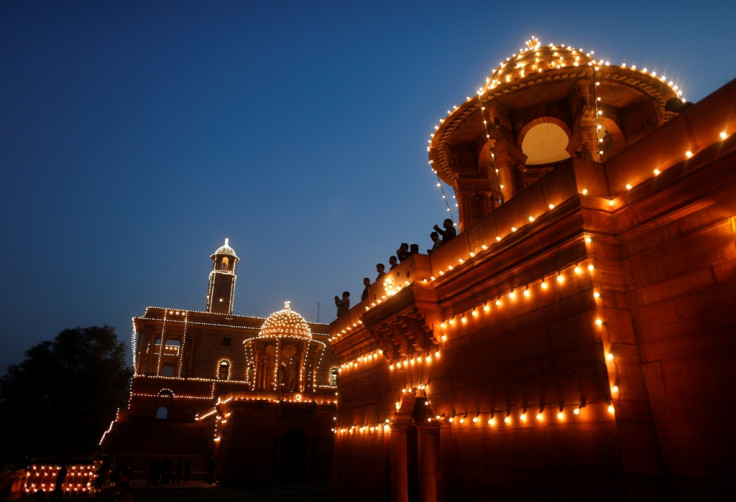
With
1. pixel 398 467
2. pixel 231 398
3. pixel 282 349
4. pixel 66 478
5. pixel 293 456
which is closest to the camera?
pixel 398 467

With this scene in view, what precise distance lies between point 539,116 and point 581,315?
703cm

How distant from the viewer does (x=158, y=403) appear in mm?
46062

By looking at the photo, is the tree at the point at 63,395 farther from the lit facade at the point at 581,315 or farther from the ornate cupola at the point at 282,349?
the lit facade at the point at 581,315

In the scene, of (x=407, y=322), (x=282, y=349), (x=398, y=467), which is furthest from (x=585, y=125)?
(x=282, y=349)

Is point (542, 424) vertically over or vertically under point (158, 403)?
under

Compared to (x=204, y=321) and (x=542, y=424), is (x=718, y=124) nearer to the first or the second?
(x=542, y=424)

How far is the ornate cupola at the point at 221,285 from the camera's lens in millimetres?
62250

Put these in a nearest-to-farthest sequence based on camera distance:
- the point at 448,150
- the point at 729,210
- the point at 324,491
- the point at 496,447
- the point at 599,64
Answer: the point at 729,210 < the point at 496,447 < the point at 599,64 < the point at 448,150 < the point at 324,491

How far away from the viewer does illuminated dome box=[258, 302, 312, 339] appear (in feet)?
98.9

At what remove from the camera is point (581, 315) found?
697 centimetres

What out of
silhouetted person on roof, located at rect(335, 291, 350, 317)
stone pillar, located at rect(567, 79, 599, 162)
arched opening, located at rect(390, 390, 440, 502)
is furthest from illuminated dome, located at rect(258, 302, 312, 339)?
stone pillar, located at rect(567, 79, 599, 162)

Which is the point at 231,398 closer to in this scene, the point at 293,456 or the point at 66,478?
the point at 293,456

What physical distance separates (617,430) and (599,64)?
8.91 meters

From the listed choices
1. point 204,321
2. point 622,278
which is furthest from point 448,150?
point 204,321
